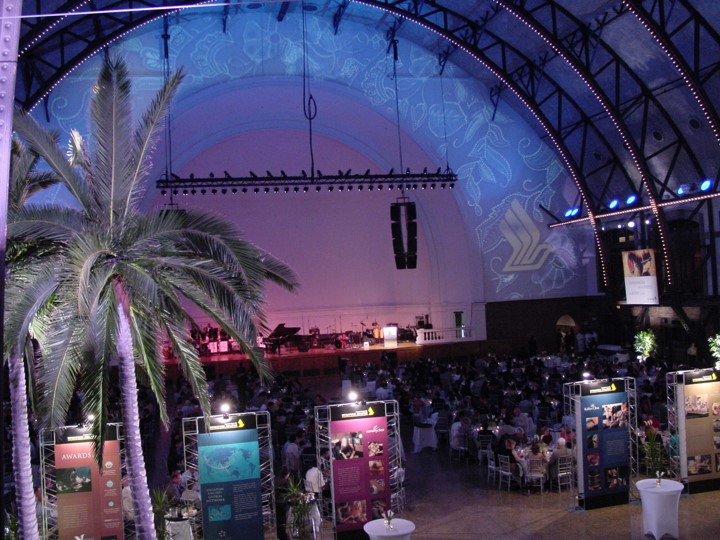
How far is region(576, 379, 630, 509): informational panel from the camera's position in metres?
11.2

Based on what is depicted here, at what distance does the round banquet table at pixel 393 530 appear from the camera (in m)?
8.58

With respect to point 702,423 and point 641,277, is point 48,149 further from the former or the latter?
point 641,277

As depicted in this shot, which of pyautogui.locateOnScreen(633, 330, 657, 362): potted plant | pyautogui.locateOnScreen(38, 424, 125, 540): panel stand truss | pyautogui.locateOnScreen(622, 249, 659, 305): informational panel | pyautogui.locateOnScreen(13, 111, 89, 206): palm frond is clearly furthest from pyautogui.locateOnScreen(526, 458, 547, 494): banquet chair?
pyautogui.locateOnScreen(633, 330, 657, 362): potted plant

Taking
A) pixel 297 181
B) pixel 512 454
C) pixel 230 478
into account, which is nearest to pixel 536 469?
pixel 512 454

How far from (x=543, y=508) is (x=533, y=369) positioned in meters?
9.47

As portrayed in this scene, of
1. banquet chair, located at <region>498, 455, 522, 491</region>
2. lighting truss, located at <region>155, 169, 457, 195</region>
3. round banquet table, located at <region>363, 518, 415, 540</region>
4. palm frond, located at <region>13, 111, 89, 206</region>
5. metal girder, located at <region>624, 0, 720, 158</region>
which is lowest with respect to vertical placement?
banquet chair, located at <region>498, 455, 522, 491</region>

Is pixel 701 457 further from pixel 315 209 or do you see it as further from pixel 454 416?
pixel 315 209

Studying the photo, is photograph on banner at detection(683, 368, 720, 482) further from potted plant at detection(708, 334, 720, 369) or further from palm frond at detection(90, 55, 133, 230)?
palm frond at detection(90, 55, 133, 230)

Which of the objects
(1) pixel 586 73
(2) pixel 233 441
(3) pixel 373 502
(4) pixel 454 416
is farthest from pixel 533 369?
(2) pixel 233 441


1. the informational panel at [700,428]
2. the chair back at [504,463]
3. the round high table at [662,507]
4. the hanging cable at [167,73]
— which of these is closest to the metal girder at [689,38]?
the informational panel at [700,428]

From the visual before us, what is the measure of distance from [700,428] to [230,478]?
25.0 ft

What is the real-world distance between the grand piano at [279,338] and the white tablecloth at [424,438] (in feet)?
34.7

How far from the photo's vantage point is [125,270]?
22.8ft

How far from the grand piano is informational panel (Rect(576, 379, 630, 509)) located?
1518 cm
